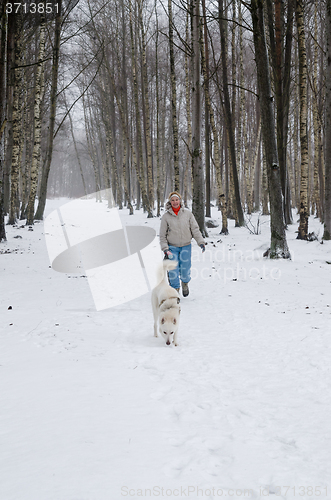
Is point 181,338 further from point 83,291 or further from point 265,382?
point 83,291

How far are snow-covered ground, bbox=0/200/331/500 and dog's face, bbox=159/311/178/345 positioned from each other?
17 cm

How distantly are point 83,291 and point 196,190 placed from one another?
21.4ft

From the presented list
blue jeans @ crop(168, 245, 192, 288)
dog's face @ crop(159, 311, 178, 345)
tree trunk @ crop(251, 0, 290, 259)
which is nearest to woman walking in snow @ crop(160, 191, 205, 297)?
blue jeans @ crop(168, 245, 192, 288)

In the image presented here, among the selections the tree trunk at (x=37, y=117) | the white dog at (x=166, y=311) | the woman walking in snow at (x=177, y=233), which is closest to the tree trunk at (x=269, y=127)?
the woman walking in snow at (x=177, y=233)

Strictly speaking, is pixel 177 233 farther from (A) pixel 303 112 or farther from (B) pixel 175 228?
(A) pixel 303 112

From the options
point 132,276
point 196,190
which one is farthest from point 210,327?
point 196,190

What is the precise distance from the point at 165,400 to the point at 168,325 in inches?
56.2

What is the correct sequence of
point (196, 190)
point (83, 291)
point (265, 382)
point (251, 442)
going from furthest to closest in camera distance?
point (196, 190) < point (83, 291) < point (265, 382) < point (251, 442)

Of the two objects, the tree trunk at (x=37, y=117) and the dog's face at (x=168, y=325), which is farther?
the tree trunk at (x=37, y=117)

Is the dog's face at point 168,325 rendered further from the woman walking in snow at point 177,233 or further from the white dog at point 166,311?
the woman walking in snow at point 177,233

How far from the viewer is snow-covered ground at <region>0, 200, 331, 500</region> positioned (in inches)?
80.6

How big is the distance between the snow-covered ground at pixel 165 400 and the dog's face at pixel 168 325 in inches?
6.7

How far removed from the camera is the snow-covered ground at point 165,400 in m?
2.05

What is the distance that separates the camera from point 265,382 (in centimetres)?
341
